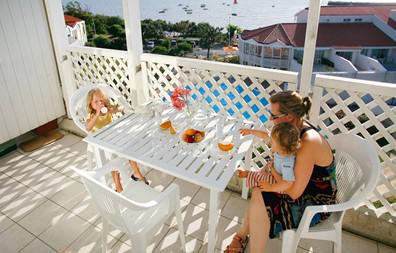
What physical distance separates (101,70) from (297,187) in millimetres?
2391

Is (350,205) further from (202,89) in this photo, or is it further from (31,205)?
(31,205)

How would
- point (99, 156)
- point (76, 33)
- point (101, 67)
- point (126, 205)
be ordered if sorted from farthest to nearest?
point (76, 33), point (101, 67), point (99, 156), point (126, 205)

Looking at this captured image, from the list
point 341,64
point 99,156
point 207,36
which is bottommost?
point 341,64

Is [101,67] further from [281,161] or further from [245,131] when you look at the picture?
[281,161]

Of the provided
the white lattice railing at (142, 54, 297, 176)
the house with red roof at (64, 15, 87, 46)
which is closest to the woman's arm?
the white lattice railing at (142, 54, 297, 176)

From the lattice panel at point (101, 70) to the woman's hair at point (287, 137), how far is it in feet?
6.03

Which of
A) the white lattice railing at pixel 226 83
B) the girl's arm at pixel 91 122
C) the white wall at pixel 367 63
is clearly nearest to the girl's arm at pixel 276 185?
the white lattice railing at pixel 226 83

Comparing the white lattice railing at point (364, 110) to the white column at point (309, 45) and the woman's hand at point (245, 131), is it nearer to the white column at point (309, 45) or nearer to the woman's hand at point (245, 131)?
the white column at point (309, 45)

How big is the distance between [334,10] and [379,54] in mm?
3814

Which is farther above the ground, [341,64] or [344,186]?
[344,186]

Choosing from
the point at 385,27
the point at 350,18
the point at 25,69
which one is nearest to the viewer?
the point at 25,69

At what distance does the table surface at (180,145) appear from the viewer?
1.42 metres

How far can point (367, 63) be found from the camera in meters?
13.9

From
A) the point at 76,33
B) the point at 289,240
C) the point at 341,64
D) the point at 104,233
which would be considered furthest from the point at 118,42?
the point at 341,64
